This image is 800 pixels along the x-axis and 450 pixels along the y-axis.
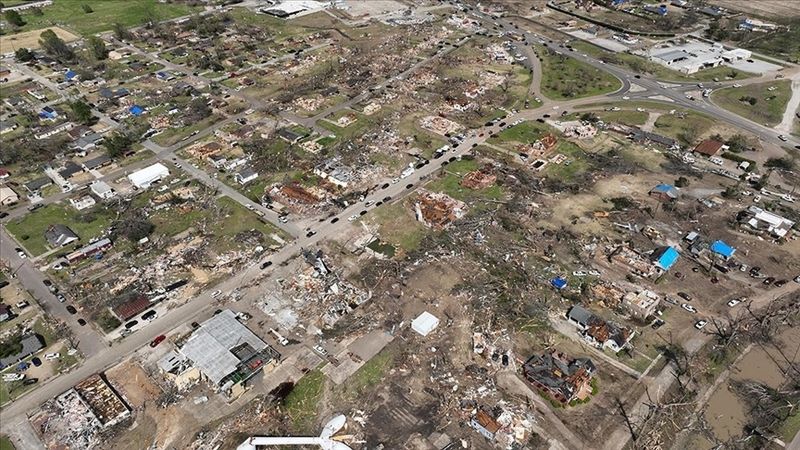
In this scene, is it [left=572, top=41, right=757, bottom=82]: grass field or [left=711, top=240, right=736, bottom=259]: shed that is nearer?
[left=711, top=240, right=736, bottom=259]: shed

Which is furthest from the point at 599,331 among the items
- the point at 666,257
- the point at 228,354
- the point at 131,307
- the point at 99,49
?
the point at 99,49

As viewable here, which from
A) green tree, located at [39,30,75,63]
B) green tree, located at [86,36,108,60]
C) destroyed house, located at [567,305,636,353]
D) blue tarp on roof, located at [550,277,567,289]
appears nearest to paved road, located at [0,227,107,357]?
blue tarp on roof, located at [550,277,567,289]

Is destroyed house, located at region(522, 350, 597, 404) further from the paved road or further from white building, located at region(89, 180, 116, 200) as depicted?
white building, located at region(89, 180, 116, 200)

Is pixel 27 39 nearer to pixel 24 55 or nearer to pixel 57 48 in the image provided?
pixel 24 55

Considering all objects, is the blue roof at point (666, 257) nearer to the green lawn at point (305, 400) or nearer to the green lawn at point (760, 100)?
the green lawn at point (305, 400)

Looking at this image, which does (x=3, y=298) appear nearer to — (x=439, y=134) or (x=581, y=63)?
(x=439, y=134)

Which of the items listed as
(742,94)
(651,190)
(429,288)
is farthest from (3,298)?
(742,94)

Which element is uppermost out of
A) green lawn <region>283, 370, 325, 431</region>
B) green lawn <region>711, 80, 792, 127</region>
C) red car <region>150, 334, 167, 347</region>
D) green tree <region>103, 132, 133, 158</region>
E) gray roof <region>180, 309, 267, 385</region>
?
green lawn <region>711, 80, 792, 127</region>
